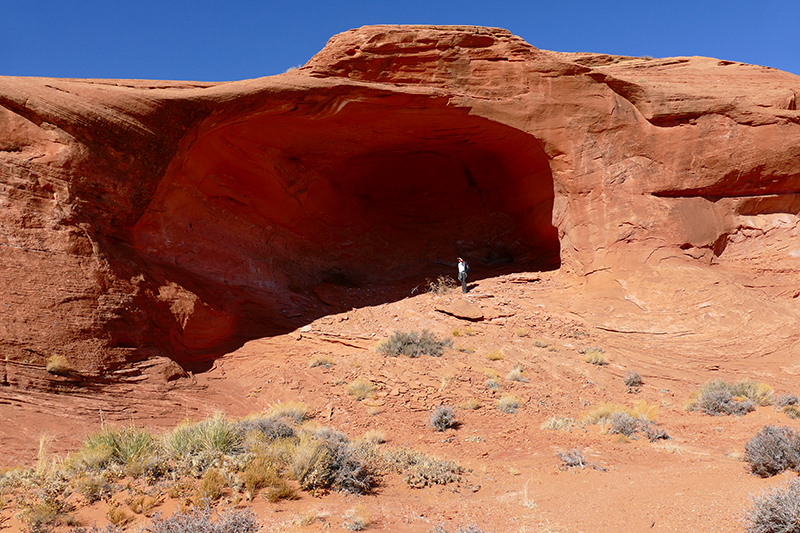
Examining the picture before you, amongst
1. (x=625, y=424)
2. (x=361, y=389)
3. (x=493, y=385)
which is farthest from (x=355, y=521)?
(x=493, y=385)

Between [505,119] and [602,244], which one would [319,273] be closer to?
[505,119]

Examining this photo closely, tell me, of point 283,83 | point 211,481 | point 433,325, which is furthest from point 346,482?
point 283,83

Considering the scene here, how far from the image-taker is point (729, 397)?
8.30m

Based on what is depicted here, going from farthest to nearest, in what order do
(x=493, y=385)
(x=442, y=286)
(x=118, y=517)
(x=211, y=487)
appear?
(x=442, y=286) → (x=493, y=385) → (x=211, y=487) → (x=118, y=517)

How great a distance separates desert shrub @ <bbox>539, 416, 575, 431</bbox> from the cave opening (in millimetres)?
6196

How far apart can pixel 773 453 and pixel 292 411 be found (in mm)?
6122

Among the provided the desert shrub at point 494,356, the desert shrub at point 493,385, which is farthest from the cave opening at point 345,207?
the desert shrub at point 493,385

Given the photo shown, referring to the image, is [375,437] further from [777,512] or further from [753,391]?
[753,391]

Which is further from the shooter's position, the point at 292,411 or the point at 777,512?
the point at 292,411

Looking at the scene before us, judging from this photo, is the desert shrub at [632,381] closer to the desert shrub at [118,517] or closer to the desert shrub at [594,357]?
the desert shrub at [594,357]

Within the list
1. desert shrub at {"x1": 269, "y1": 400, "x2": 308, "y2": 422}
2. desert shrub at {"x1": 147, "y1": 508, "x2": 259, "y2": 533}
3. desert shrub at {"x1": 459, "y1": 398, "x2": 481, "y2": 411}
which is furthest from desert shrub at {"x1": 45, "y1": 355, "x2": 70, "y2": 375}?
desert shrub at {"x1": 459, "y1": 398, "x2": 481, "y2": 411}

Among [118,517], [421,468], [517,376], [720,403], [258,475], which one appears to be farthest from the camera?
[517,376]

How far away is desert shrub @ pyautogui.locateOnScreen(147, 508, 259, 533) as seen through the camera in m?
3.77

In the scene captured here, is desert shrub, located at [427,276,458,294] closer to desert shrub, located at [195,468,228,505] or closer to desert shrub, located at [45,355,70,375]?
desert shrub, located at [45,355,70,375]
